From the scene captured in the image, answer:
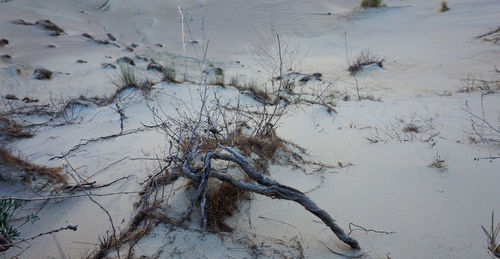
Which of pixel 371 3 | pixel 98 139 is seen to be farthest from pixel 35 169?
pixel 371 3

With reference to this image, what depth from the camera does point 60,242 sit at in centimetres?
133

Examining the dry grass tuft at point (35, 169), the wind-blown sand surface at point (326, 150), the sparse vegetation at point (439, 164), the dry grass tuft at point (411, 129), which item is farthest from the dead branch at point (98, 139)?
the dry grass tuft at point (411, 129)

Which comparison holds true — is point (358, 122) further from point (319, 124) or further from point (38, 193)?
point (38, 193)

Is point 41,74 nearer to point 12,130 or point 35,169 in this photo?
point 12,130

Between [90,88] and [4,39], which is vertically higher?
[4,39]

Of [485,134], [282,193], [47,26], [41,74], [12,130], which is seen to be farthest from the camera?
[47,26]

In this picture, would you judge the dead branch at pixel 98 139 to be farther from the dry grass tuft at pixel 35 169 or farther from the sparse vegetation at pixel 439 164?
the sparse vegetation at pixel 439 164

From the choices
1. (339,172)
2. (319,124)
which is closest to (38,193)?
(339,172)

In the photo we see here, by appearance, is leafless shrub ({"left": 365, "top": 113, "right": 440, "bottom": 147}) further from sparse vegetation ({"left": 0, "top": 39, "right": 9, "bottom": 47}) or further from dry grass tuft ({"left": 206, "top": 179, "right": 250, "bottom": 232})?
sparse vegetation ({"left": 0, "top": 39, "right": 9, "bottom": 47})

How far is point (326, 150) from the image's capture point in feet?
8.03

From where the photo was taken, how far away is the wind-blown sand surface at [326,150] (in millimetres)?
1308

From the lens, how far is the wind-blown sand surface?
4.29 ft

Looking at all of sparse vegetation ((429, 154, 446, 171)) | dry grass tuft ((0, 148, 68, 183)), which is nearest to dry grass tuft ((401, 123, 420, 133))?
sparse vegetation ((429, 154, 446, 171))

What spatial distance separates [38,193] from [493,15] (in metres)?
12.9
